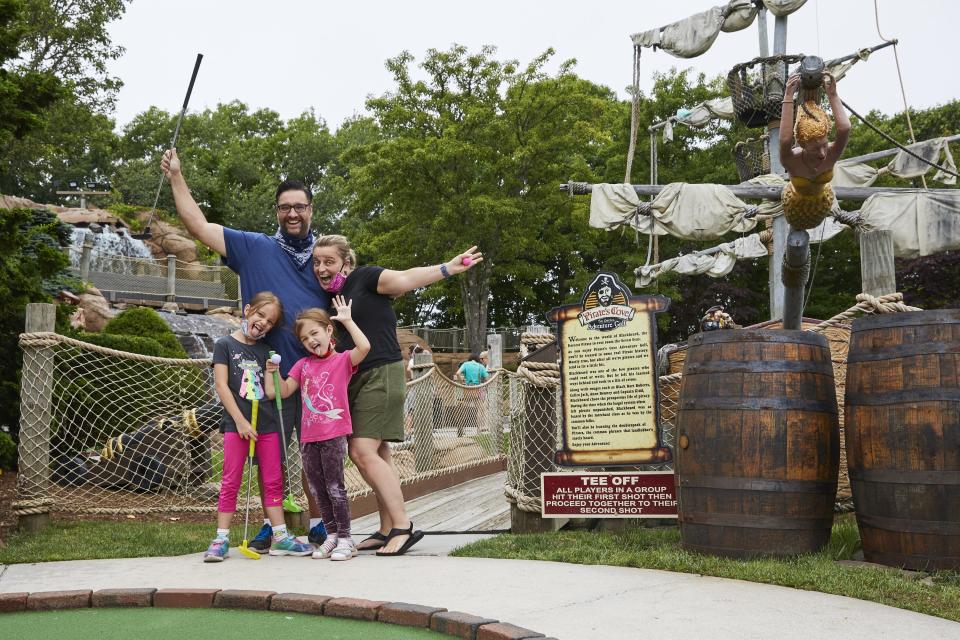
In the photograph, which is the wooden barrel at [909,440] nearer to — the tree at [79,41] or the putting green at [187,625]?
the putting green at [187,625]

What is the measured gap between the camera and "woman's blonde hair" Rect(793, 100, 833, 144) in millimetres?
3723

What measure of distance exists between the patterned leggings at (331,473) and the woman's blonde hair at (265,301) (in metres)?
0.69

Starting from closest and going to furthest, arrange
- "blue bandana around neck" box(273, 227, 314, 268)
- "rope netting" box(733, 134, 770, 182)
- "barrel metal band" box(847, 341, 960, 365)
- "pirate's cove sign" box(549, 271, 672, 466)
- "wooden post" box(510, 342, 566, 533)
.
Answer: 1. "barrel metal band" box(847, 341, 960, 365)
2. "blue bandana around neck" box(273, 227, 314, 268)
3. "pirate's cove sign" box(549, 271, 672, 466)
4. "wooden post" box(510, 342, 566, 533)
5. "rope netting" box(733, 134, 770, 182)

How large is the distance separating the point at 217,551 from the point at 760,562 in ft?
8.07

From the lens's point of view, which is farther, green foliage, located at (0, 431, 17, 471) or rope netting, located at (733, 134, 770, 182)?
rope netting, located at (733, 134, 770, 182)

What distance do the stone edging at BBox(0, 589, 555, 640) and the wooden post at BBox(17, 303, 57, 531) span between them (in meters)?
2.00

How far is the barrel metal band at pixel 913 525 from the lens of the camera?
11.2 ft

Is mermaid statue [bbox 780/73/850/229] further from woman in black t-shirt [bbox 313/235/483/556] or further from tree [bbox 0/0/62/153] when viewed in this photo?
tree [bbox 0/0/62/153]

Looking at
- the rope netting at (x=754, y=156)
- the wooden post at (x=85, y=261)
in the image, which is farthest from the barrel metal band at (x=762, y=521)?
the wooden post at (x=85, y=261)

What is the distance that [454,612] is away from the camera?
283 centimetres

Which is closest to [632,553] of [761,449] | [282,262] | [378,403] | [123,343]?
[761,449]

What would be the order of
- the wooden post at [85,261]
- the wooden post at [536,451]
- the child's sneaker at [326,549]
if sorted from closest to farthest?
the child's sneaker at [326,549] → the wooden post at [536,451] → the wooden post at [85,261]

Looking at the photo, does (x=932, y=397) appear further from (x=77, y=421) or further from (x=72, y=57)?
(x=72, y=57)

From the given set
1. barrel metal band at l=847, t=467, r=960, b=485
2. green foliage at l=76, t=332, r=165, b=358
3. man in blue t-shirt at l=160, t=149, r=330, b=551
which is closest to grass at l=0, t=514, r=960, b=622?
barrel metal band at l=847, t=467, r=960, b=485
